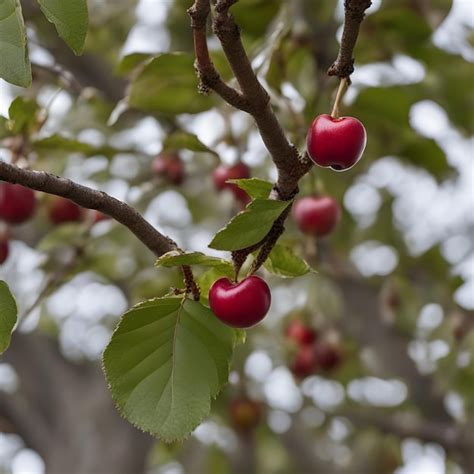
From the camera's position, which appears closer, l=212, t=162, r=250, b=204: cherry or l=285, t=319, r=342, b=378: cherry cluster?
l=212, t=162, r=250, b=204: cherry

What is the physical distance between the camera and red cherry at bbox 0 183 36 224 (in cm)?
160

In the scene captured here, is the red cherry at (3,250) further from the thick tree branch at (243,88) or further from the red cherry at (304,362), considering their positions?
the red cherry at (304,362)

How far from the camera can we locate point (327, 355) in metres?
2.87

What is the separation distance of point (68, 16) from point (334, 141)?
0.29 meters

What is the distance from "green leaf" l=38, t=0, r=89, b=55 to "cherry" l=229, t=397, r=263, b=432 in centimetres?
243

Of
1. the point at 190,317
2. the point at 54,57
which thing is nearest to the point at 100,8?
the point at 54,57

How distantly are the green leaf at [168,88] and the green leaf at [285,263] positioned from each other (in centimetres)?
48

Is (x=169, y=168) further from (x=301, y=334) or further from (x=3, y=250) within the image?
(x=301, y=334)

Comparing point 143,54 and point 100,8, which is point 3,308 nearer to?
point 143,54

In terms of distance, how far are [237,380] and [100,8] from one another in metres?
1.45

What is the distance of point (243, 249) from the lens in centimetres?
87

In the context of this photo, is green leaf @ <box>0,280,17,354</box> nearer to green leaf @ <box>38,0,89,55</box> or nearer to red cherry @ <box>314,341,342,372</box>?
green leaf @ <box>38,0,89,55</box>

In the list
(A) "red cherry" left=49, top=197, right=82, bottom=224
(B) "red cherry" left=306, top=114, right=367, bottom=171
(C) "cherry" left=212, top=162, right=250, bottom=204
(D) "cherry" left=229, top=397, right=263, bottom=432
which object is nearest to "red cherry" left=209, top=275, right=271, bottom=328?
(B) "red cherry" left=306, top=114, right=367, bottom=171

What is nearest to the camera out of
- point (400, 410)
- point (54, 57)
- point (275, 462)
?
point (54, 57)
